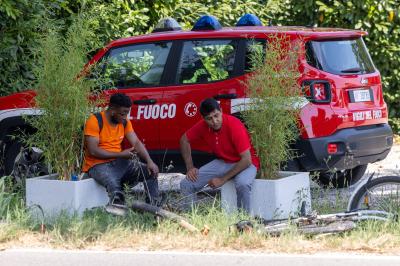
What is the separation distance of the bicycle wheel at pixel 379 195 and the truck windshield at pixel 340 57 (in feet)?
6.21

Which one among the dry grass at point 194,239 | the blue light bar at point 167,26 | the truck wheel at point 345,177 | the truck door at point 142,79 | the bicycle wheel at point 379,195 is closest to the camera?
the dry grass at point 194,239

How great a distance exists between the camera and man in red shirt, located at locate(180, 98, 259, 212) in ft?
27.6

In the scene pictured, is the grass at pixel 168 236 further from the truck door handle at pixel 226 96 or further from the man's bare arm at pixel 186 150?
the truck door handle at pixel 226 96

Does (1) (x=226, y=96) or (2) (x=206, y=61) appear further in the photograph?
(2) (x=206, y=61)

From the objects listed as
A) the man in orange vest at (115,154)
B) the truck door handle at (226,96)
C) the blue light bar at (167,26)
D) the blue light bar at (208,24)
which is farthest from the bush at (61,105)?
the blue light bar at (167,26)

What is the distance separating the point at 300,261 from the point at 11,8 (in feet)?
18.9

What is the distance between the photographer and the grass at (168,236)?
721 centimetres

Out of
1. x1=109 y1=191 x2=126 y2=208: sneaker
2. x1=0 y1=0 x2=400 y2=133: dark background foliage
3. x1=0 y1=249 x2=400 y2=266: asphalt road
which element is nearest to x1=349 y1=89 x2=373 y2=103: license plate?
x1=109 y1=191 x2=126 y2=208: sneaker

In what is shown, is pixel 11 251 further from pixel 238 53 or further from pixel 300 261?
pixel 238 53

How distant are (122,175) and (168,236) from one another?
166cm

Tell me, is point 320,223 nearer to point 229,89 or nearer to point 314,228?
point 314,228

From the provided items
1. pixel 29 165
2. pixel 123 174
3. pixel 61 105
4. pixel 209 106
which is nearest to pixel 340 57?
pixel 209 106

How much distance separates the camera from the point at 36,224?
7984mm

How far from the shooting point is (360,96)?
9680 millimetres
